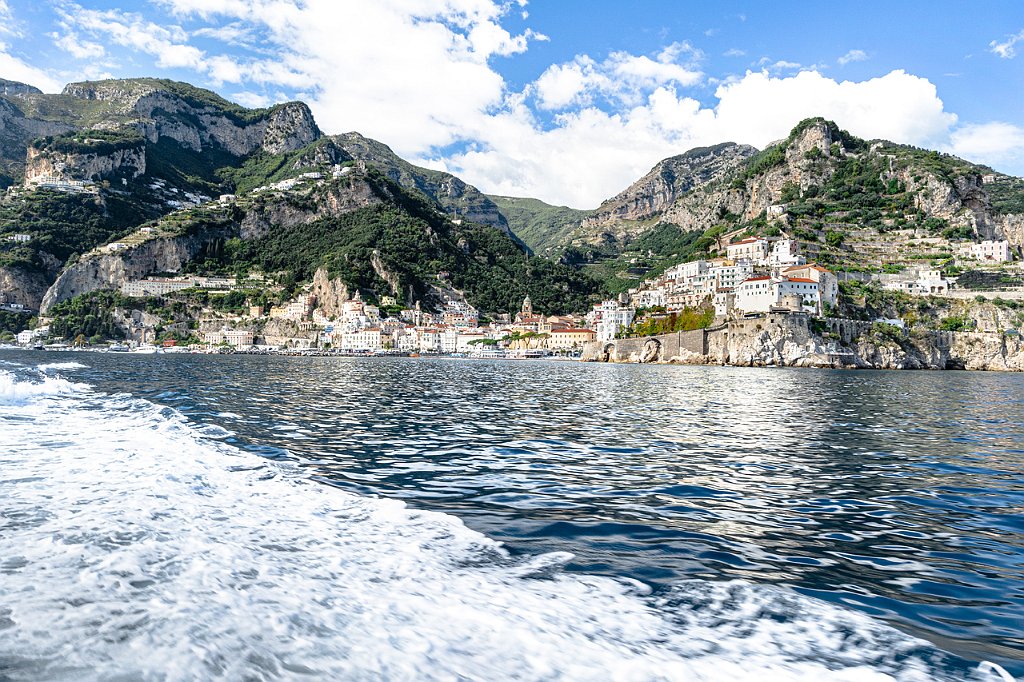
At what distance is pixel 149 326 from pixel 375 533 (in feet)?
450

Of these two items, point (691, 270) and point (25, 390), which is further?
point (691, 270)

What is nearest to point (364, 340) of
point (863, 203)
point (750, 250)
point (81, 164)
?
point (750, 250)

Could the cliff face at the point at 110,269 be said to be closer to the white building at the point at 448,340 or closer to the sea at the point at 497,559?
the white building at the point at 448,340

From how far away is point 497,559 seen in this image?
18.6 ft

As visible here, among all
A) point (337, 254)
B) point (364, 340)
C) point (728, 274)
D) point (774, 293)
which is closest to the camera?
point (774, 293)

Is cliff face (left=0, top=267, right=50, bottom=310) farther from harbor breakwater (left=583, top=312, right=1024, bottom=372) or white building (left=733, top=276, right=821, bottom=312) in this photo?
white building (left=733, top=276, right=821, bottom=312)

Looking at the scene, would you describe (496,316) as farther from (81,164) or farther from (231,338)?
(81,164)

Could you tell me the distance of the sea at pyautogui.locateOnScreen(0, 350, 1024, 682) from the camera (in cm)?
377

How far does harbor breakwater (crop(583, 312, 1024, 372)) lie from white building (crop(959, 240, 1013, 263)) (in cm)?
2632

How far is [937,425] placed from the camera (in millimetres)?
18312

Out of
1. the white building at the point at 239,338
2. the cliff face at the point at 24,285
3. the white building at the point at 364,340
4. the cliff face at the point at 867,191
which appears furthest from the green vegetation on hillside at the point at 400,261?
the cliff face at the point at 867,191

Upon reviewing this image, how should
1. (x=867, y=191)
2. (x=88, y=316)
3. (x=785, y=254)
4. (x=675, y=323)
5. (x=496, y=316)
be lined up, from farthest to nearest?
(x=496, y=316) → (x=88, y=316) → (x=867, y=191) → (x=785, y=254) → (x=675, y=323)

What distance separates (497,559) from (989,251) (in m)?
115

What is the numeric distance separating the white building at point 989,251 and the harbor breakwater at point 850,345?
86.4ft
